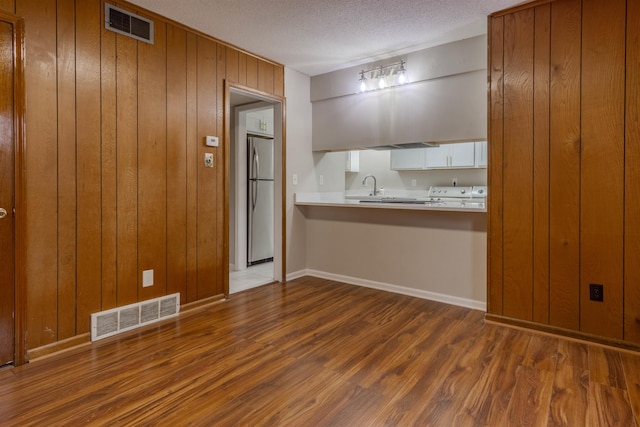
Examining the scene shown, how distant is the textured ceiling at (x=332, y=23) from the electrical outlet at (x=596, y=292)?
211 cm

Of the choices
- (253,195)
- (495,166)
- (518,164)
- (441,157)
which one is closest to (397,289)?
(495,166)

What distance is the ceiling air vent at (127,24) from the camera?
2.58 metres

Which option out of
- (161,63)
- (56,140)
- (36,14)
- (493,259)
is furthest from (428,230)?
(36,14)

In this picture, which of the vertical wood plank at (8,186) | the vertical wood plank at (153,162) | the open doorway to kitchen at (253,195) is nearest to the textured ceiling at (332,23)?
the vertical wood plank at (153,162)

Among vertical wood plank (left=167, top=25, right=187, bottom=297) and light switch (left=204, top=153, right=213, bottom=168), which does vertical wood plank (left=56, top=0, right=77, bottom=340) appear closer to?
vertical wood plank (left=167, top=25, right=187, bottom=297)

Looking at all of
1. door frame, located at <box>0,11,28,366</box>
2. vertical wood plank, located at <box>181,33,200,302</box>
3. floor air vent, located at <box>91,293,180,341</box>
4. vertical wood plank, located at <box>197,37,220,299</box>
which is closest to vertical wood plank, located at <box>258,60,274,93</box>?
vertical wood plank, located at <box>197,37,220,299</box>

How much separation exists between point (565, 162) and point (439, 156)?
10.5 ft

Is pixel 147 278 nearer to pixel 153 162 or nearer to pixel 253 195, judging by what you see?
pixel 153 162

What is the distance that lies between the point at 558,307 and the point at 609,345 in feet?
1.19

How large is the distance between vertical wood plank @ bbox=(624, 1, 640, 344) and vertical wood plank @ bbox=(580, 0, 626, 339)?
0.03 m

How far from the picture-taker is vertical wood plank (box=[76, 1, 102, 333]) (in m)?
2.46

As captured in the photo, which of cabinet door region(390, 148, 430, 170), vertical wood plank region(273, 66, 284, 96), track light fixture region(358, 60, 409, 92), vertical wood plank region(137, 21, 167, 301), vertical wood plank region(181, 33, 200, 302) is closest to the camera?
vertical wood plank region(137, 21, 167, 301)

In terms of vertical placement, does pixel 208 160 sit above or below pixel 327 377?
above

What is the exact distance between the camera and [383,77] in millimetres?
3801
